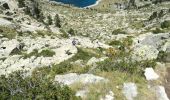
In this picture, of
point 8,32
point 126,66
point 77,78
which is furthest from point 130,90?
point 8,32

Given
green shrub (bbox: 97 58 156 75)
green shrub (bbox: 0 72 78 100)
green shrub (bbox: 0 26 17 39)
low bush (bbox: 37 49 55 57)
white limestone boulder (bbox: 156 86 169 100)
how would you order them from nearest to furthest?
green shrub (bbox: 0 72 78 100), white limestone boulder (bbox: 156 86 169 100), green shrub (bbox: 97 58 156 75), low bush (bbox: 37 49 55 57), green shrub (bbox: 0 26 17 39)

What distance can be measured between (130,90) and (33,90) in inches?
286

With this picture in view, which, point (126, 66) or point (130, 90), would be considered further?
point (126, 66)

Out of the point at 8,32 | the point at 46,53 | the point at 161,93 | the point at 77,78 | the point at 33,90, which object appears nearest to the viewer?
the point at 33,90

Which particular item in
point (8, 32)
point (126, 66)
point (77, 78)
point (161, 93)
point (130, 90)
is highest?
point (126, 66)

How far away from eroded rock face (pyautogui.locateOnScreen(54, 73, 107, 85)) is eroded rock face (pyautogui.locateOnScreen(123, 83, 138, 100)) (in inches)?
70.3

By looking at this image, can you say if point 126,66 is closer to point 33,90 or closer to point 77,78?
point 77,78

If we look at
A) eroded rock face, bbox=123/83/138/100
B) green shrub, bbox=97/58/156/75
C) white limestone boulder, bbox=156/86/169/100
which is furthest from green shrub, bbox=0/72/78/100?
white limestone boulder, bbox=156/86/169/100

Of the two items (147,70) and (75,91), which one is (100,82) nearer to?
(75,91)

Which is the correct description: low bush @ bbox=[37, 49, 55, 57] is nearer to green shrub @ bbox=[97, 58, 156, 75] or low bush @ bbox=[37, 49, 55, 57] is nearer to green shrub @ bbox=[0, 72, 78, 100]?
green shrub @ bbox=[97, 58, 156, 75]

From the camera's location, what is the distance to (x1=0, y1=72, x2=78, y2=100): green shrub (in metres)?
23.2

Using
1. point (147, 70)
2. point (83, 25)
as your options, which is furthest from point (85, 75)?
point (83, 25)

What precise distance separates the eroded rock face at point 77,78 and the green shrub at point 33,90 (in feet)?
3.93

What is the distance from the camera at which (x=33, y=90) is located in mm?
23672
